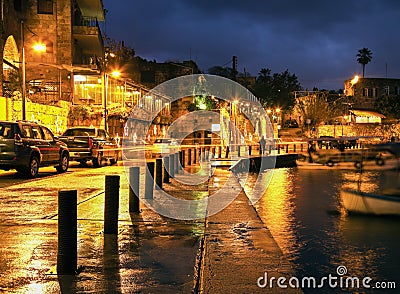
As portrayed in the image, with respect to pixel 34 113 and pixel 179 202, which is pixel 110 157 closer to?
pixel 34 113

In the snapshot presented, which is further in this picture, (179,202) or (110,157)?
(110,157)

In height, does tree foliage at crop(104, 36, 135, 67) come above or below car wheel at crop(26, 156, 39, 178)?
above

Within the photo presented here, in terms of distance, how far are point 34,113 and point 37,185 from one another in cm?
1928

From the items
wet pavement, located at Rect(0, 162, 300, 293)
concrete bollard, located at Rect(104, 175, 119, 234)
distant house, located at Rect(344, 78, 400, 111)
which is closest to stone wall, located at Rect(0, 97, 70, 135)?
wet pavement, located at Rect(0, 162, 300, 293)

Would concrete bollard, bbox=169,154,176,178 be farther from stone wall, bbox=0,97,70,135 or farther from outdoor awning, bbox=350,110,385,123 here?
outdoor awning, bbox=350,110,385,123

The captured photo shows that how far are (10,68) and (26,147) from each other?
1038 inches

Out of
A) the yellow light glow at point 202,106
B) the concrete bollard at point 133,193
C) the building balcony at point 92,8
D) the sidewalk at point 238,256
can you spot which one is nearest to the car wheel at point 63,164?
the concrete bollard at point 133,193

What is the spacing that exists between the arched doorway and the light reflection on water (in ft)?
83.3

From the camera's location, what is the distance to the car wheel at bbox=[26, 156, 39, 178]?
18109mm

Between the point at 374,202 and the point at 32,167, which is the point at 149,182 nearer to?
the point at 374,202

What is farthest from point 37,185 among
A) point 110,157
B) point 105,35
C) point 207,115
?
point 105,35

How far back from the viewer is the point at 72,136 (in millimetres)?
24984

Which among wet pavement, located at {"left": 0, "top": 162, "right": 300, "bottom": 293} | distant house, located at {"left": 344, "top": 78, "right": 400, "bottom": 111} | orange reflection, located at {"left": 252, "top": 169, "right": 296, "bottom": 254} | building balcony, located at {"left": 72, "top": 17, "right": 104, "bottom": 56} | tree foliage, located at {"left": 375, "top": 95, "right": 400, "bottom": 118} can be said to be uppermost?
building balcony, located at {"left": 72, "top": 17, "right": 104, "bottom": 56}

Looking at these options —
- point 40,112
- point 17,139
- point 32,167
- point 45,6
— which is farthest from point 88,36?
point 17,139
